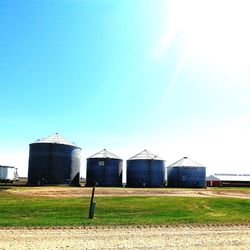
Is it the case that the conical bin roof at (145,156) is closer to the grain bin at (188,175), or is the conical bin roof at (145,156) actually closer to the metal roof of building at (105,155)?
the metal roof of building at (105,155)

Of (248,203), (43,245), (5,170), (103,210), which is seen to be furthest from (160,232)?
(5,170)

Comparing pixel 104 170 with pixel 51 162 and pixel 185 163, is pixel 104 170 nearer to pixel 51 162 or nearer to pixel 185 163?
pixel 51 162

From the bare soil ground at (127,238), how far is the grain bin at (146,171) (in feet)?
194

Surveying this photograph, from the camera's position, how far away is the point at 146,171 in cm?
8231

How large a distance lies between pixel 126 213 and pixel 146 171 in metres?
53.1

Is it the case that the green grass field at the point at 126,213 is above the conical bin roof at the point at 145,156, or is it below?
below

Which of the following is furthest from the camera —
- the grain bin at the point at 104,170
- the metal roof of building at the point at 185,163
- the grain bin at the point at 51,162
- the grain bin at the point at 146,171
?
the metal roof of building at the point at 185,163

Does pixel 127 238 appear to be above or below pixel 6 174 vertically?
below

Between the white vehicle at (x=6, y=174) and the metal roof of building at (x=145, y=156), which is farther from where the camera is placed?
the white vehicle at (x=6, y=174)

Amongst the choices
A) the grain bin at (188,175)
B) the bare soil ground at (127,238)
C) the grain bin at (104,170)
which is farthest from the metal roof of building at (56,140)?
the bare soil ground at (127,238)

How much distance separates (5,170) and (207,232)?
252 feet

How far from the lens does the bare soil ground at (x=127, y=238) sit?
16.9 m

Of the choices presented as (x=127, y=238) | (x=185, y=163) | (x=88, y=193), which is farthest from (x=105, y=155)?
(x=127, y=238)

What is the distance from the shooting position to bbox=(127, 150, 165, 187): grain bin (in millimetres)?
81812
